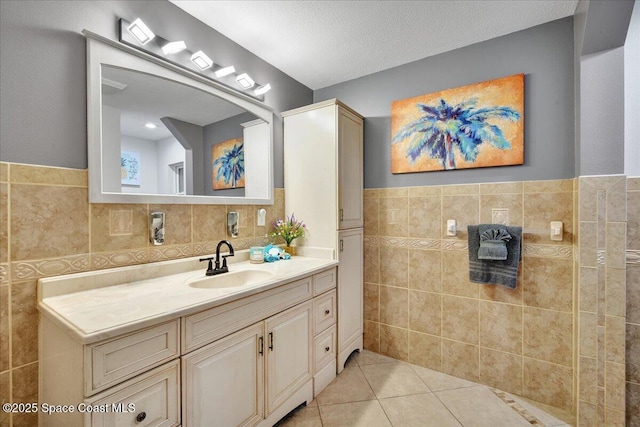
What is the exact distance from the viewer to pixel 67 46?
1237 mm

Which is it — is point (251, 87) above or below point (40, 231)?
above

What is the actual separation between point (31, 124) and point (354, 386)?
2.30 m

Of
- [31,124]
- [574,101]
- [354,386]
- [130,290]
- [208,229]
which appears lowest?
[354,386]

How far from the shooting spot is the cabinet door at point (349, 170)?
2119 mm

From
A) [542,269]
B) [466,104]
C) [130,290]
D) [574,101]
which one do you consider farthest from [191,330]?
A: [574,101]

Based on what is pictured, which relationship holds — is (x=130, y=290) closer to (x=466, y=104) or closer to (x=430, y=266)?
(x=430, y=266)

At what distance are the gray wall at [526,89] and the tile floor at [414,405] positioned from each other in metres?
1.47

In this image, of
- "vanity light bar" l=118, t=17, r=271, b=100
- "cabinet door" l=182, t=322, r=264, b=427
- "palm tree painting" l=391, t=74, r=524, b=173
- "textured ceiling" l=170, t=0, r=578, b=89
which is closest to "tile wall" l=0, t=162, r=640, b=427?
"palm tree painting" l=391, t=74, r=524, b=173

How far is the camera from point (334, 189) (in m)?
2.08

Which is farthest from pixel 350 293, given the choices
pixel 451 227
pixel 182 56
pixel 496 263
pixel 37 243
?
pixel 182 56

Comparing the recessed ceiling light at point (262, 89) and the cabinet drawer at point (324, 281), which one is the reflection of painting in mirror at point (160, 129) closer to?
the recessed ceiling light at point (262, 89)

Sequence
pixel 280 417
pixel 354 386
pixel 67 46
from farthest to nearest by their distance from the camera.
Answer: pixel 354 386
pixel 280 417
pixel 67 46

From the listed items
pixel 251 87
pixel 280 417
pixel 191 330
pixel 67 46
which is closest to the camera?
pixel 191 330

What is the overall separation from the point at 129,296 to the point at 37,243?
1.43ft
